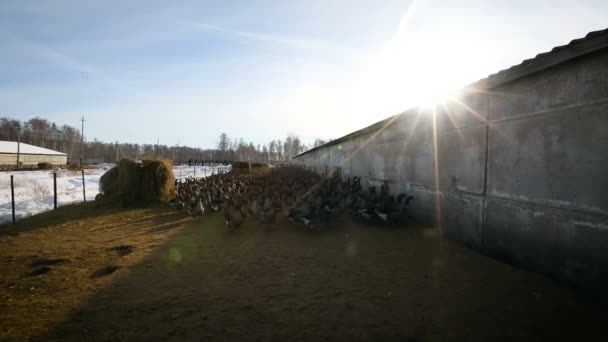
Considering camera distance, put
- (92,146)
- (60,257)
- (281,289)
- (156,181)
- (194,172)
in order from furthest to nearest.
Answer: (92,146) → (194,172) → (156,181) → (60,257) → (281,289)

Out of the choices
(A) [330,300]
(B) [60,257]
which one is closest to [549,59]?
(A) [330,300]

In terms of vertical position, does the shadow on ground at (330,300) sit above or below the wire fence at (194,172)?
below

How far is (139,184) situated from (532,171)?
45.3 ft

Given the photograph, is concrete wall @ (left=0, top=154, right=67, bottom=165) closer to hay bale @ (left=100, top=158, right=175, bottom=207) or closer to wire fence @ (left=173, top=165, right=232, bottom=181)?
wire fence @ (left=173, top=165, right=232, bottom=181)

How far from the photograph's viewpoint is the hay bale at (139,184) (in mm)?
11945

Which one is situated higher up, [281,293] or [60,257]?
[281,293]

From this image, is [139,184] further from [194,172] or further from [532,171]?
[194,172]

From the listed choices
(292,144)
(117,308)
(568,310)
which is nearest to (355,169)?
(568,310)

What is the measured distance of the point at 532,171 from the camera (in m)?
3.91

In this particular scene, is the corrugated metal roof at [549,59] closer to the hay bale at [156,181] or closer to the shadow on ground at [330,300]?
the shadow on ground at [330,300]

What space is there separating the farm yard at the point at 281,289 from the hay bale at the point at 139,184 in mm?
5321

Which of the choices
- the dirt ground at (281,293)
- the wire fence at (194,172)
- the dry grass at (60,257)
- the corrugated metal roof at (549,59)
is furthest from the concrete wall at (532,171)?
the wire fence at (194,172)

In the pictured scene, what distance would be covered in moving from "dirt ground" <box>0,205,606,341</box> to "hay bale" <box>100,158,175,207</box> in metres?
5.85

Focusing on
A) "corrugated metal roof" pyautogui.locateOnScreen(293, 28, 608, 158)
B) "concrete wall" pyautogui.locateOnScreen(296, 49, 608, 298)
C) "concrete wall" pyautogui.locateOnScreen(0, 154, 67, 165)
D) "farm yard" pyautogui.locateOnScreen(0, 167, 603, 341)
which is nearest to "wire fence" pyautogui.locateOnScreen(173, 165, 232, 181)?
"farm yard" pyautogui.locateOnScreen(0, 167, 603, 341)
